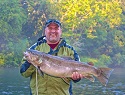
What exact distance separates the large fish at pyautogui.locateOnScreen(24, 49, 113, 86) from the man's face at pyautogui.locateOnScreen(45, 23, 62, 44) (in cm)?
35

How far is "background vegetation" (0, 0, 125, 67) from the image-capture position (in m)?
51.7

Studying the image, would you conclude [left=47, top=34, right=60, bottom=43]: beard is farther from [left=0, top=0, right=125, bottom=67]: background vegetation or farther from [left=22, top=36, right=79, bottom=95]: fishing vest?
[left=0, top=0, right=125, bottom=67]: background vegetation

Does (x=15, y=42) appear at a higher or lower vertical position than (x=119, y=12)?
lower

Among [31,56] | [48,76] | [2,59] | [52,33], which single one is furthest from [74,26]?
[31,56]

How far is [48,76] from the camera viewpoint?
5.58m

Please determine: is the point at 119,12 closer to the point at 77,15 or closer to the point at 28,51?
the point at 77,15

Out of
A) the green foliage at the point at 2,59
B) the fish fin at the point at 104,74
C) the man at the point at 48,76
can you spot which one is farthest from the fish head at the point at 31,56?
the green foliage at the point at 2,59

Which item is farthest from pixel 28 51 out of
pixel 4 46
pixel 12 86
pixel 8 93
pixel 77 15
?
pixel 77 15

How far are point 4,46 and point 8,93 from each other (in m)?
29.5

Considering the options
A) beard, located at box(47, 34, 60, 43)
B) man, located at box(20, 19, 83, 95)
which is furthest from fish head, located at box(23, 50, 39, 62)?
beard, located at box(47, 34, 60, 43)

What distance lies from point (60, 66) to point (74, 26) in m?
54.4

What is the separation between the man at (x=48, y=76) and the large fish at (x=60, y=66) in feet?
0.33

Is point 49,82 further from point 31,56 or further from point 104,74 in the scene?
point 104,74

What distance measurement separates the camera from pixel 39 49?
228 inches
